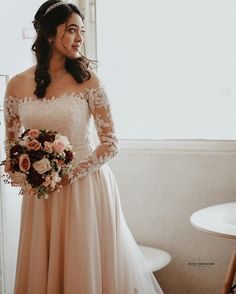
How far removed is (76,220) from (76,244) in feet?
0.32

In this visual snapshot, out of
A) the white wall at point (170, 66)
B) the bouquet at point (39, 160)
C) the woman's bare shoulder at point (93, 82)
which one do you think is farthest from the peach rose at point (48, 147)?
the white wall at point (170, 66)

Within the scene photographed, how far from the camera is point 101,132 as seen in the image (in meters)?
2.20

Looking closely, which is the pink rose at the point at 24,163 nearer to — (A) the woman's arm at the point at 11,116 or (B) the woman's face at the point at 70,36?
(A) the woman's arm at the point at 11,116

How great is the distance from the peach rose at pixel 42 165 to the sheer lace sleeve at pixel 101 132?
21cm

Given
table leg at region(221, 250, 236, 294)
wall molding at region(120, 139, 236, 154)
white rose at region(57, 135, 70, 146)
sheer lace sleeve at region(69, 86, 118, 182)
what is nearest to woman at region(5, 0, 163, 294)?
sheer lace sleeve at region(69, 86, 118, 182)

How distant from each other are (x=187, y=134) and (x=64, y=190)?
1.10 metres

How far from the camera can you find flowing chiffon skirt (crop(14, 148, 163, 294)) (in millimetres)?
2121

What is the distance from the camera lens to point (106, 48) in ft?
10.4

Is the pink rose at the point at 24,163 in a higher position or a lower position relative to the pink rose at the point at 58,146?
lower

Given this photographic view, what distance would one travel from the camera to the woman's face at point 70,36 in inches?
85.7

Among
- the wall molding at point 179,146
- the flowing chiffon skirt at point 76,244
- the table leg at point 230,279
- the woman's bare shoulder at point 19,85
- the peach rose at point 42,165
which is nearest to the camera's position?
the peach rose at point 42,165

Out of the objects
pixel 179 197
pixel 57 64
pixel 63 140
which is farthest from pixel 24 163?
pixel 179 197

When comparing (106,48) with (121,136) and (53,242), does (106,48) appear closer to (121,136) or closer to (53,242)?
(121,136)

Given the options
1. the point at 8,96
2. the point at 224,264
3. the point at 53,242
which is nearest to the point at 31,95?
the point at 8,96
